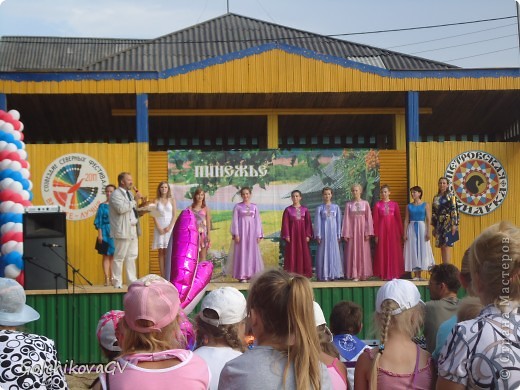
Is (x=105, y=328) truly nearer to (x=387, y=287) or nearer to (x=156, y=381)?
(x=156, y=381)

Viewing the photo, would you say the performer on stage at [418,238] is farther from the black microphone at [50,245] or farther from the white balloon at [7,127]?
the white balloon at [7,127]

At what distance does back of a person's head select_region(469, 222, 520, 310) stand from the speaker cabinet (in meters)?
8.31

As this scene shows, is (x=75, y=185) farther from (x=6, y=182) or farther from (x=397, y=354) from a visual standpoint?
(x=397, y=354)

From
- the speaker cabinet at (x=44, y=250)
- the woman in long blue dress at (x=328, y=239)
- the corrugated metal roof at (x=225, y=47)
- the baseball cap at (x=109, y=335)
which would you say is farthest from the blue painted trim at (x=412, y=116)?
the baseball cap at (x=109, y=335)

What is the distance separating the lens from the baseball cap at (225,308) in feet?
11.0

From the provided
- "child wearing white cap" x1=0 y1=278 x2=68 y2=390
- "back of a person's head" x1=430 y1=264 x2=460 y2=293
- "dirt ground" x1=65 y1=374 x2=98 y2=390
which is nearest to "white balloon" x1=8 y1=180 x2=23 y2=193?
"dirt ground" x1=65 y1=374 x2=98 y2=390

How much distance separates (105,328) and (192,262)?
1781 millimetres

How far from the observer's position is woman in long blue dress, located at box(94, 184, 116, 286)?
11.8 metres

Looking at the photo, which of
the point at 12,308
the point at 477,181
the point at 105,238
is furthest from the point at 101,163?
the point at 12,308

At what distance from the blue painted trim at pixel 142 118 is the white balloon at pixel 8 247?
3710 mm

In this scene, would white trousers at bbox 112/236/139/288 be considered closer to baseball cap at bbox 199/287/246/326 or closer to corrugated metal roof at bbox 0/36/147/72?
baseball cap at bbox 199/287/246/326

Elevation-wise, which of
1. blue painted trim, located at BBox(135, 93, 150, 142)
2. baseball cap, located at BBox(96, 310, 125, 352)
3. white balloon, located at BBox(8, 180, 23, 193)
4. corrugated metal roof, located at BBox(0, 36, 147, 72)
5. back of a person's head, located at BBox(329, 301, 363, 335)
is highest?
corrugated metal roof, located at BBox(0, 36, 147, 72)

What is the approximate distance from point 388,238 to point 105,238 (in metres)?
4.19

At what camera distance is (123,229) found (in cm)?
1133
